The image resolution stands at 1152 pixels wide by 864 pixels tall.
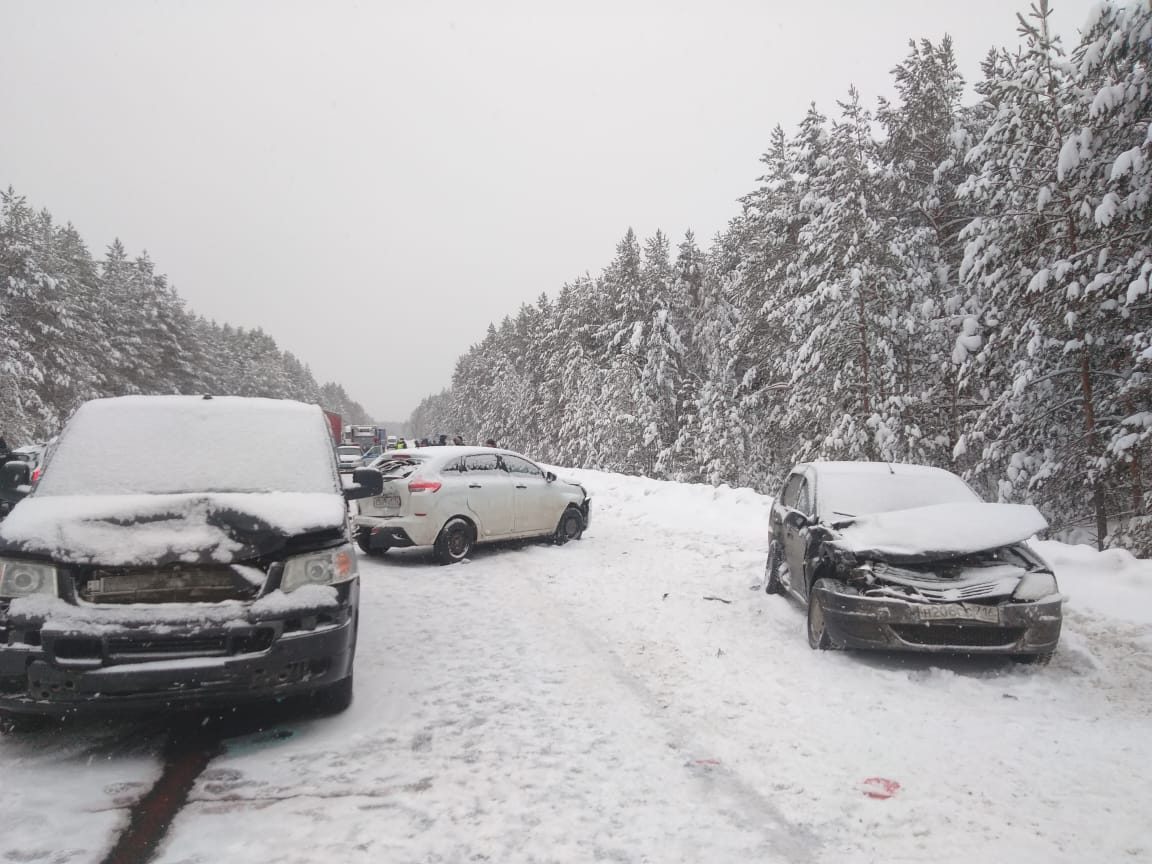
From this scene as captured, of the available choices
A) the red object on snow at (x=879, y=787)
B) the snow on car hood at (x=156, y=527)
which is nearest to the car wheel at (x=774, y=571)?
the red object on snow at (x=879, y=787)

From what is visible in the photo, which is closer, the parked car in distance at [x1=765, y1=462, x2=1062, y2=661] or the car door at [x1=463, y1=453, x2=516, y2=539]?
the parked car in distance at [x1=765, y1=462, x2=1062, y2=661]

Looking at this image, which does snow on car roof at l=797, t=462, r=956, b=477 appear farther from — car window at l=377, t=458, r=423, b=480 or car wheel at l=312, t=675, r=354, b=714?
car window at l=377, t=458, r=423, b=480

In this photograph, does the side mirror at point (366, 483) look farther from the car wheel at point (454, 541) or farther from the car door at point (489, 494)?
the car door at point (489, 494)

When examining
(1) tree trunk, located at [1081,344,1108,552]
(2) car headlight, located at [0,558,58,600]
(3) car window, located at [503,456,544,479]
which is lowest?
(2) car headlight, located at [0,558,58,600]

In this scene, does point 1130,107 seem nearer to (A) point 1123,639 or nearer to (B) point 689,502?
(A) point 1123,639

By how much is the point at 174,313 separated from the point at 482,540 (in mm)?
53634

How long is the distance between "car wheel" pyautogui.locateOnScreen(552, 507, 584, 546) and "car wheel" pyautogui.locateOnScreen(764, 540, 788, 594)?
4.60m

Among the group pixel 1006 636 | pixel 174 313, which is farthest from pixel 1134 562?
pixel 174 313

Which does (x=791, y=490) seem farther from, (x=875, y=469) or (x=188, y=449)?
(x=188, y=449)

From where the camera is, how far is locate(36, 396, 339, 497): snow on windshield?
4.52 m

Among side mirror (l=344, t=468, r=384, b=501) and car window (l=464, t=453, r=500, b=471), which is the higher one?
car window (l=464, t=453, r=500, b=471)

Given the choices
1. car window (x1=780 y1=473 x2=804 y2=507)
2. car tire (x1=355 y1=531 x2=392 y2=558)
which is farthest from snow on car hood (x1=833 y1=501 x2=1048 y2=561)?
car tire (x1=355 y1=531 x2=392 y2=558)

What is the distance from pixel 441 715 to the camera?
4594mm

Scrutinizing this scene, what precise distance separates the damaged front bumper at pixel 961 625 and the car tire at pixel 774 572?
8.72ft
